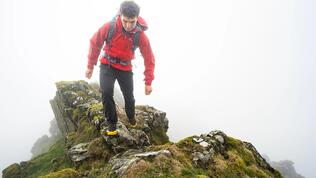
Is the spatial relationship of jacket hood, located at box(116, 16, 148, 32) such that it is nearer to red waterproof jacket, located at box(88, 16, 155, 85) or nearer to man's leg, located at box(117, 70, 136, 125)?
red waterproof jacket, located at box(88, 16, 155, 85)

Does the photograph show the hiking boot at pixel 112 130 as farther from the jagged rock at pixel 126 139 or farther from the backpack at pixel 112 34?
the backpack at pixel 112 34

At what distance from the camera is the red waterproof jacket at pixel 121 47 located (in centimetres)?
1052

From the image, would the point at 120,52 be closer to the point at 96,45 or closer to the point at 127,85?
the point at 96,45

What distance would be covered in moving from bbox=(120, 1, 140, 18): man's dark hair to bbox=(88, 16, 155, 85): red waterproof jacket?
0.80 metres

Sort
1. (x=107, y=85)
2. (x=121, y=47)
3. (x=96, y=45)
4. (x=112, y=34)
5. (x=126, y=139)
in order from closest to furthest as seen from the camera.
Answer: (x=112, y=34)
(x=121, y=47)
(x=96, y=45)
(x=107, y=85)
(x=126, y=139)

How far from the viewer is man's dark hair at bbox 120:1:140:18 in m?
9.62

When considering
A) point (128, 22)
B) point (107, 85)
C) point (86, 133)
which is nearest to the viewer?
point (128, 22)

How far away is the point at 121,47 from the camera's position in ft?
35.0

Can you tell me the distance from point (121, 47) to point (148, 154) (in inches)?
179

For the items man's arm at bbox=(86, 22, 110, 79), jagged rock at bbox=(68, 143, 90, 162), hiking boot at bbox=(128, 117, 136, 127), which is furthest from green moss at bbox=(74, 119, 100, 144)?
man's arm at bbox=(86, 22, 110, 79)

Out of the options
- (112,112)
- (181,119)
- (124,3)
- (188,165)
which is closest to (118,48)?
(124,3)

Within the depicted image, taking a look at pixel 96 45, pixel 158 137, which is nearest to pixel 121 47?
pixel 96 45

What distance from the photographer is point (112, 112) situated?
11961mm

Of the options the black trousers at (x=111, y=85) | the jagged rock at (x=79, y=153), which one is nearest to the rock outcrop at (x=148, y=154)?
the jagged rock at (x=79, y=153)
